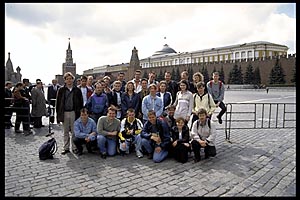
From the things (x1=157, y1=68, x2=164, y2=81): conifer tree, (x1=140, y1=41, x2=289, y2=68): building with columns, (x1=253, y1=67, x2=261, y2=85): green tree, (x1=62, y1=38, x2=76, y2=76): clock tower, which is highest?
(x1=140, y1=41, x2=289, y2=68): building with columns

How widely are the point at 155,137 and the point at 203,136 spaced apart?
107cm

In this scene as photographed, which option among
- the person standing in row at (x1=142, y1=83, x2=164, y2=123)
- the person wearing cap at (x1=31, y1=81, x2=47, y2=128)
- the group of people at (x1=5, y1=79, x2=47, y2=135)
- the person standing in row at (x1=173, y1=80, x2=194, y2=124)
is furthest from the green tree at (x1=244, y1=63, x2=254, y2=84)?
the person standing in row at (x1=142, y1=83, x2=164, y2=123)

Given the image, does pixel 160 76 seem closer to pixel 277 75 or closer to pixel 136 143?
pixel 277 75

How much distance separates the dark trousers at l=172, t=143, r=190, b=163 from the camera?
5.34 m

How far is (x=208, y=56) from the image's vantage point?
8394 centimetres

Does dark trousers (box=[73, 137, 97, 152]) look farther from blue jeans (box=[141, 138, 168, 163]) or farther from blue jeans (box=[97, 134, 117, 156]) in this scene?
blue jeans (box=[141, 138, 168, 163])

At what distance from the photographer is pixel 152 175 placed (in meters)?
4.59

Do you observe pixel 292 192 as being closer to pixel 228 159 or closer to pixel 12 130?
pixel 228 159

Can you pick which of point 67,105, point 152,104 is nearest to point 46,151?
point 67,105

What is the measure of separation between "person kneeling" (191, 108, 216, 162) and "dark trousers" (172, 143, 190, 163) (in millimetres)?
209

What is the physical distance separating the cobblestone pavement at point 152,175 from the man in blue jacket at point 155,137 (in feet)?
0.71

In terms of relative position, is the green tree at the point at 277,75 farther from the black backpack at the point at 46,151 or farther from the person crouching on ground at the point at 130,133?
the black backpack at the point at 46,151
